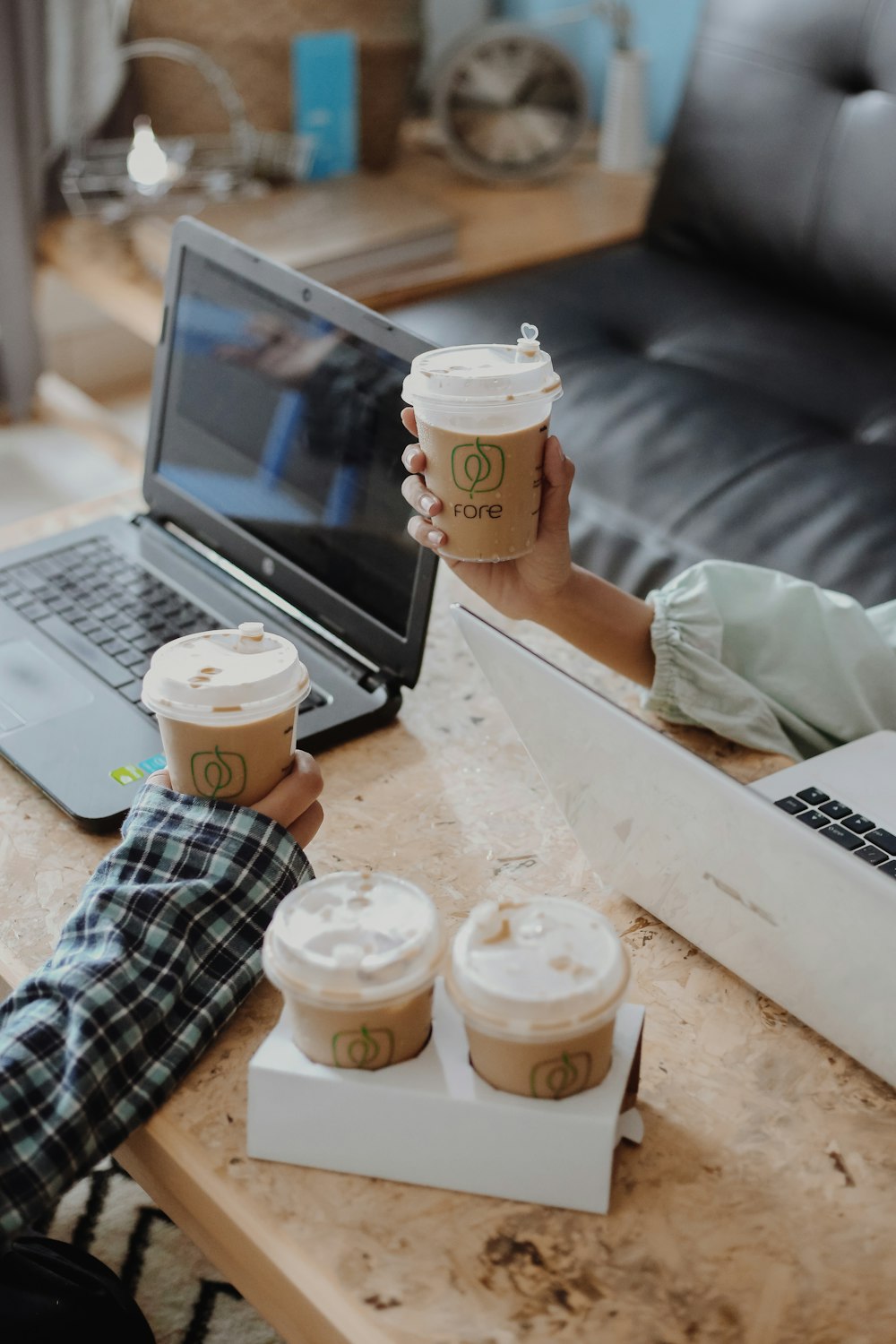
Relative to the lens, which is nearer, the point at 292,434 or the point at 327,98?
the point at 292,434

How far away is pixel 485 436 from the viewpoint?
888 mm

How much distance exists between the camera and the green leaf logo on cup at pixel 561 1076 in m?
0.64

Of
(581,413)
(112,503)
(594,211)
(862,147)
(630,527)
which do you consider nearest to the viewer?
(112,503)

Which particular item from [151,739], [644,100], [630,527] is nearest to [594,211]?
[644,100]

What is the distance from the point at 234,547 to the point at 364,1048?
2.24 feet

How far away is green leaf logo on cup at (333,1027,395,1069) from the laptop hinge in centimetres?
46

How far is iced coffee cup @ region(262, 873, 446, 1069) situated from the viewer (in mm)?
639

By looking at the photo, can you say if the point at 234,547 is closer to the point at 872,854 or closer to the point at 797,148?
the point at 872,854

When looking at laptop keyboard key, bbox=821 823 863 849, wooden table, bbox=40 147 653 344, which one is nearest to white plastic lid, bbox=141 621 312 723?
laptop keyboard key, bbox=821 823 863 849

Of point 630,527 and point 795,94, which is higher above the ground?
point 795,94

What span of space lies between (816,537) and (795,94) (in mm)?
918

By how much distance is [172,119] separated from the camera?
255 cm

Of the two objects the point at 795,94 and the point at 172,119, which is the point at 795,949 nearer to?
the point at 795,94

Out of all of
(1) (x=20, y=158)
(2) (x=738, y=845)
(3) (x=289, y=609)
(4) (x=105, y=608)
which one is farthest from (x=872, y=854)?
(1) (x=20, y=158)
